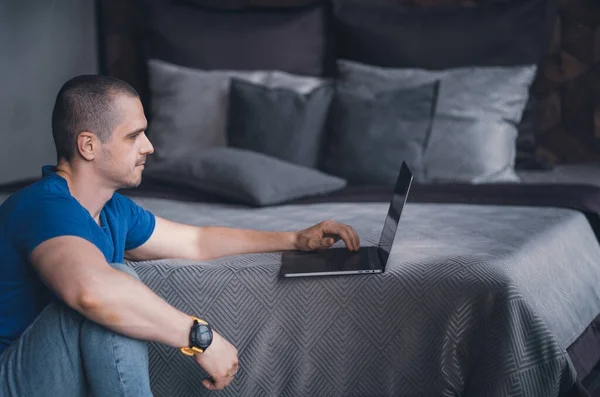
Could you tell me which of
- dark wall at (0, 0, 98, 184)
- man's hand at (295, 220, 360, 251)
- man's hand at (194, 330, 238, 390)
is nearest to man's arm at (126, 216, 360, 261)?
Answer: man's hand at (295, 220, 360, 251)

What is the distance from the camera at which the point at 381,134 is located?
309cm

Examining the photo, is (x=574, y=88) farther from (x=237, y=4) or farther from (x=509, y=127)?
(x=237, y=4)

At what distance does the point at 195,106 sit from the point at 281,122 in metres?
0.39

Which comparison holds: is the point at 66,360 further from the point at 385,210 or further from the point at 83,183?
the point at 385,210

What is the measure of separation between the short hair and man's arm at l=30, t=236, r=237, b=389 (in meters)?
0.28

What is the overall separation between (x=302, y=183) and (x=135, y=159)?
39.8 inches

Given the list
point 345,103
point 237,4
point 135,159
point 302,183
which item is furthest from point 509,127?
point 135,159

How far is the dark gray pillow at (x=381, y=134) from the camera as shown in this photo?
121 inches

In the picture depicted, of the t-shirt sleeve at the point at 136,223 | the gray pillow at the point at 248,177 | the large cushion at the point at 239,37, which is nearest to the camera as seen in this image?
the t-shirt sleeve at the point at 136,223

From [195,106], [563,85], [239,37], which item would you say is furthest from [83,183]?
[563,85]

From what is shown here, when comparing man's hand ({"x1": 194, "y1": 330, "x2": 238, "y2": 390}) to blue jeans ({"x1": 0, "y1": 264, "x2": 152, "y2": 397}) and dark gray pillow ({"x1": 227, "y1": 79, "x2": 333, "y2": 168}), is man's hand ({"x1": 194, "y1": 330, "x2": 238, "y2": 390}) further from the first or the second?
dark gray pillow ({"x1": 227, "y1": 79, "x2": 333, "y2": 168})

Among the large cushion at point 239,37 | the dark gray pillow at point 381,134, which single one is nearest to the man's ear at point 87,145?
the dark gray pillow at point 381,134

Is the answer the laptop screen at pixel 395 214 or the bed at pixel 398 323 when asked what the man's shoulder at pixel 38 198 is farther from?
the laptop screen at pixel 395 214

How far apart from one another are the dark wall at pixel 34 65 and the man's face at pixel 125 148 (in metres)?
1.95
